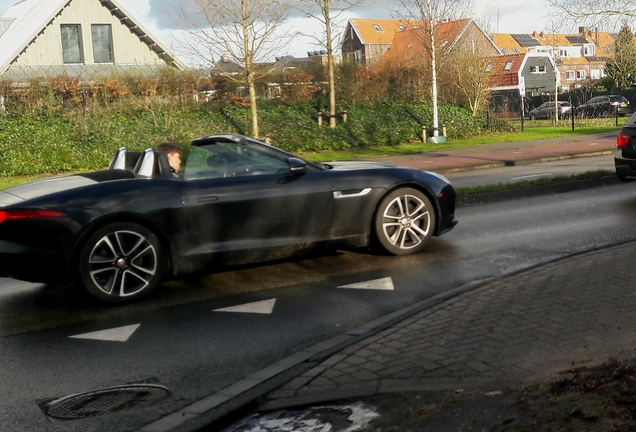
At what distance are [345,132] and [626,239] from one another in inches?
836

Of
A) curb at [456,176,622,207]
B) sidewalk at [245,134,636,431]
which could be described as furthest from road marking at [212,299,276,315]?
curb at [456,176,622,207]

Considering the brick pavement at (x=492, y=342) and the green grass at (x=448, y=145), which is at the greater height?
the green grass at (x=448, y=145)

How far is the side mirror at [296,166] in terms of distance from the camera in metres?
7.63

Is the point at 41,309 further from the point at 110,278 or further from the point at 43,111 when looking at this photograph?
the point at 43,111

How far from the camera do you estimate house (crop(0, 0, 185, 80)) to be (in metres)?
36.4

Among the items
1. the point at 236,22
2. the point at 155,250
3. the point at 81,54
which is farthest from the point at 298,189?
the point at 81,54

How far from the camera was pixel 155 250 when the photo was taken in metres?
7.01

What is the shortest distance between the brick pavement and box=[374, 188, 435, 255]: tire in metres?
1.76

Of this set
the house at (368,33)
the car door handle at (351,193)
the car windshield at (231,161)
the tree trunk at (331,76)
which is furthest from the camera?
the house at (368,33)

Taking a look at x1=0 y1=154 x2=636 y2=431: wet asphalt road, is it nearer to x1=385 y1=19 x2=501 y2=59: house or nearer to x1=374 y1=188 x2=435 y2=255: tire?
x1=374 y1=188 x2=435 y2=255: tire

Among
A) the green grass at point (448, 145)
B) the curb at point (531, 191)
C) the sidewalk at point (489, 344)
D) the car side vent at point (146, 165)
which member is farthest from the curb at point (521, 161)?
the sidewalk at point (489, 344)

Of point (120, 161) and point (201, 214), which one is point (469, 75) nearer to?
point (120, 161)

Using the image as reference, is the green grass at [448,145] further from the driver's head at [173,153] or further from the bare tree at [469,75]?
the driver's head at [173,153]

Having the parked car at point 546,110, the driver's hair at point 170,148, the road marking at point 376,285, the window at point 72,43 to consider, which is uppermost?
the window at point 72,43
